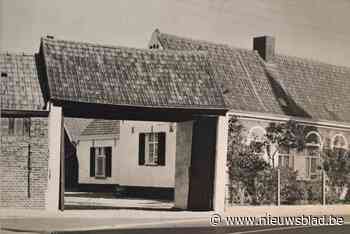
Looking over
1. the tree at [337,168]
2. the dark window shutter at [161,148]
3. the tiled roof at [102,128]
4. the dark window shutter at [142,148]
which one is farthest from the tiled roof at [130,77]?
the tiled roof at [102,128]

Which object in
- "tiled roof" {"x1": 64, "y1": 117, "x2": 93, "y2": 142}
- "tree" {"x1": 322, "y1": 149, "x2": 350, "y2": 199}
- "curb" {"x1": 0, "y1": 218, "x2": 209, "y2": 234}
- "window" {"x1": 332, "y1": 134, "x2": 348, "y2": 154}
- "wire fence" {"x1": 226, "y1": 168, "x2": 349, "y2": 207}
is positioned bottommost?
"curb" {"x1": 0, "y1": 218, "x2": 209, "y2": 234}

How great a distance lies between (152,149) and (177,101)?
18.6 ft

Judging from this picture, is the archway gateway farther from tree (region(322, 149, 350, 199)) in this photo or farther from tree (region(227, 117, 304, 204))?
tree (region(322, 149, 350, 199))

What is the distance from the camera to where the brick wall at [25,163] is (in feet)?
32.8

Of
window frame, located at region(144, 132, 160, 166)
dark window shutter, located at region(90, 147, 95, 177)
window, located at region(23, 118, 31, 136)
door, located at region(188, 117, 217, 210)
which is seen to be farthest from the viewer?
dark window shutter, located at region(90, 147, 95, 177)

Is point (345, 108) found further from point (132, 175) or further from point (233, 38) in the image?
point (132, 175)

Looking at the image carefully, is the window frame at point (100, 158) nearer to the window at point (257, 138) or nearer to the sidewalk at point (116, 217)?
A: the window at point (257, 138)

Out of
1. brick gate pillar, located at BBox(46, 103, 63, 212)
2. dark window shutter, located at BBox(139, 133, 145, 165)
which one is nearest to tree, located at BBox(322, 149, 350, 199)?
brick gate pillar, located at BBox(46, 103, 63, 212)

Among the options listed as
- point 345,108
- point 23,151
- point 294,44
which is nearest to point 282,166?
point 345,108

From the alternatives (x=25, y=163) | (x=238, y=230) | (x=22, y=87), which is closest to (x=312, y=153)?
(x=238, y=230)

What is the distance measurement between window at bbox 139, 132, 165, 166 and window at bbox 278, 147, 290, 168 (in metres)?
4.03

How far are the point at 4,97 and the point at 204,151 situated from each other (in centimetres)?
417

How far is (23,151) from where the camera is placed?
423 inches

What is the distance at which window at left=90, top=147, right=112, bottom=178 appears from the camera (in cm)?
1952
